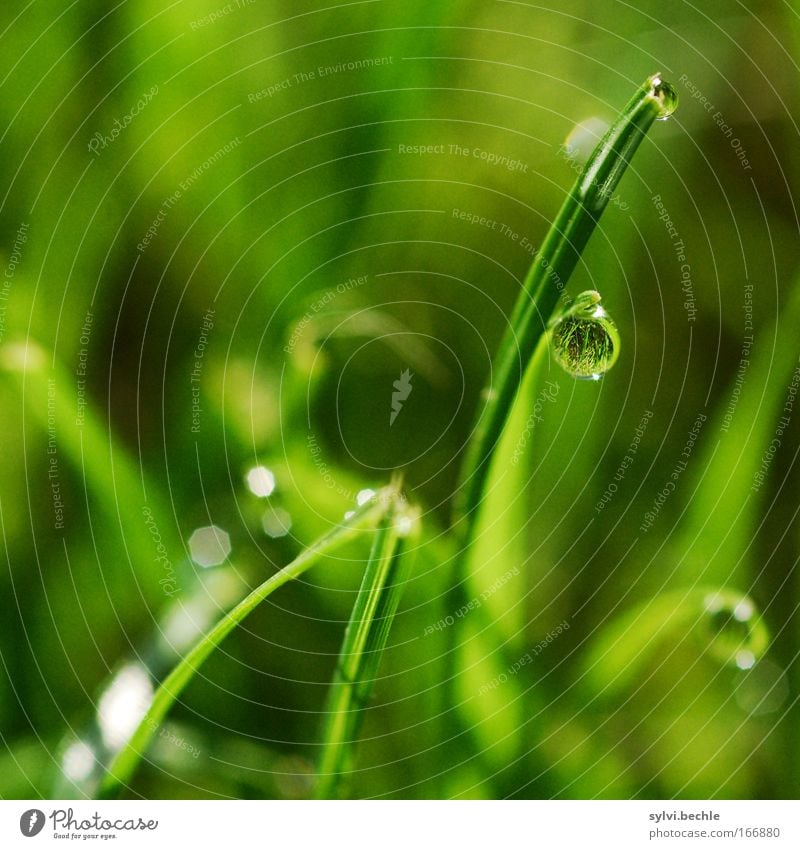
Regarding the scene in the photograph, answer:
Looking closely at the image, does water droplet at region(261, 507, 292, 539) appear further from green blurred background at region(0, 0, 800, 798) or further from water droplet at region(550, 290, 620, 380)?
water droplet at region(550, 290, 620, 380)

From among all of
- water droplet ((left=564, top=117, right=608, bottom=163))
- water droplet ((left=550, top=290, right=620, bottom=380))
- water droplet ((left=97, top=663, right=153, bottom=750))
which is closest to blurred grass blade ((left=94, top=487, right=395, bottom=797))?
water droplet ((left=97, top=663, right=153, bottom=750))

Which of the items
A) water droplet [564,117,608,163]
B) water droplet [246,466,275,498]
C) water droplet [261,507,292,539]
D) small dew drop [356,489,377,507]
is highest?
water droplet [564,117,608,163]

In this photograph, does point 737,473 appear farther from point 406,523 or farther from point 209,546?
point 209,546
